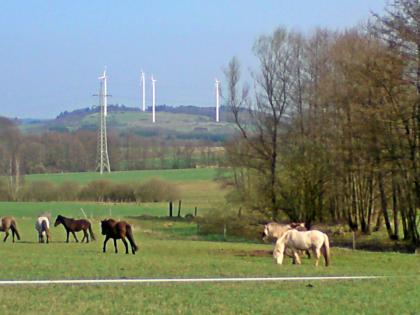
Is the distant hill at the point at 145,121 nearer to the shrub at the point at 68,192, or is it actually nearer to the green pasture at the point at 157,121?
the green pasture at the point at 157,121

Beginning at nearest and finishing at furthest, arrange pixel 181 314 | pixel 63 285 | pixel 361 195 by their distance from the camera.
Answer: pixel 181 314
pixel 63 285
pixel 361 195

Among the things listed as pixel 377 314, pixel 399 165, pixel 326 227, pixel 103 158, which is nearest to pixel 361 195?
pixel 326 227

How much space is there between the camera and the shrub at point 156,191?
251 ft

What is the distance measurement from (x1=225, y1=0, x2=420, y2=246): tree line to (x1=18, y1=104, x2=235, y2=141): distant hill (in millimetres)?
79495

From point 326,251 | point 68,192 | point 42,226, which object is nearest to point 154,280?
point 326,251

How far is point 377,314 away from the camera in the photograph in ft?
38.6

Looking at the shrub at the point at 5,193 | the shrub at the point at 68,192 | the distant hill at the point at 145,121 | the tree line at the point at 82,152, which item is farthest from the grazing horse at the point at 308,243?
the distant hill at the point at 145,121

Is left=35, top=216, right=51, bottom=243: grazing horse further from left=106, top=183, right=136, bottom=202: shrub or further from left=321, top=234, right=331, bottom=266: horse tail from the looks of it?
left=106, top=183, right=136, bottom=202: shrub

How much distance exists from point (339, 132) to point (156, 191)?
32935 mm

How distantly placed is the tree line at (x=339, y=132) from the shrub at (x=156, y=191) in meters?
22.7

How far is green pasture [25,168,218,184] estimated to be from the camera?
82.8 metres

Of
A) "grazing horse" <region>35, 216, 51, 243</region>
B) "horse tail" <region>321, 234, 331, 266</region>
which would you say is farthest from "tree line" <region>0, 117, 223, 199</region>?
"horse tail" <region>321, 234, 331, 266</region>

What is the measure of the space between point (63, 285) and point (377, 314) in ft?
19.9

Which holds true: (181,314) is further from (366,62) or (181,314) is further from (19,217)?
(19,217)
